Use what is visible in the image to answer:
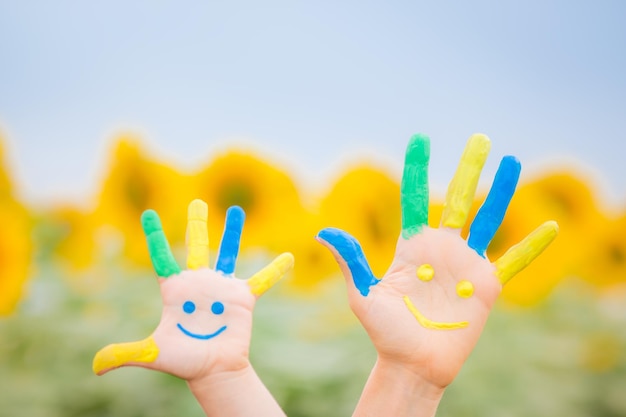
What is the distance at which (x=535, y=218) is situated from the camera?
100cm

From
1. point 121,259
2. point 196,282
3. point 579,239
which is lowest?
point 121,259

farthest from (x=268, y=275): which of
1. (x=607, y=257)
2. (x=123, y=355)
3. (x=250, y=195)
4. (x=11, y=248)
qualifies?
(x=607, y=257)

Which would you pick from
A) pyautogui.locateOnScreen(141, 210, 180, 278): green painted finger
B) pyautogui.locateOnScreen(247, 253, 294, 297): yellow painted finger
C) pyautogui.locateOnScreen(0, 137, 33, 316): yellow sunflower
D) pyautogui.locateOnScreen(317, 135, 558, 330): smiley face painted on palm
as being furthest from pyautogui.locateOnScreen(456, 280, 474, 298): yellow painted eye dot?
pyautogui.locateOnScreen(0, 137, 33, 316): yellow sunflower

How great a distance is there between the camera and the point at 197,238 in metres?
0.71

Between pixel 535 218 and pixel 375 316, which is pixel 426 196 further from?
pixel 535 218

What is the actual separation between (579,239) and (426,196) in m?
0.56

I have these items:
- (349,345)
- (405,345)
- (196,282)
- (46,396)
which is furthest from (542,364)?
(46,396)

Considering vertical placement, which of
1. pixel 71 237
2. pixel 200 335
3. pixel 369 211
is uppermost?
pixel 369 211

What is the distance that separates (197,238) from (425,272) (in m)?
0.24

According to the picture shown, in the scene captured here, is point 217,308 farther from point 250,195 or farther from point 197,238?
point 250,195

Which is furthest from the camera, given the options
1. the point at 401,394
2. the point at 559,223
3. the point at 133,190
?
the point at 559,223

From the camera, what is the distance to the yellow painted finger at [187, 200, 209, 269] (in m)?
0.70

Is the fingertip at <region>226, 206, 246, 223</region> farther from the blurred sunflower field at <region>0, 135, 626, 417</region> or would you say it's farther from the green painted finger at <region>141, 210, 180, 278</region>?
the blurred sunflower field at <region>0, 135, 626, 417</region>

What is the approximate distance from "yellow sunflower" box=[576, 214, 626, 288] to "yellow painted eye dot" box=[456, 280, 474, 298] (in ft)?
1.85
